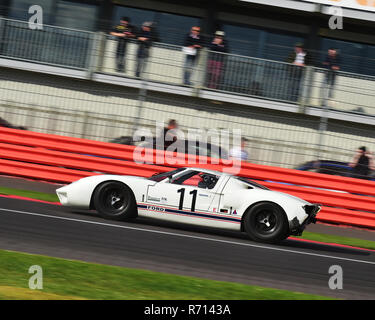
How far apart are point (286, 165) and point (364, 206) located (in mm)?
Answer: 1782

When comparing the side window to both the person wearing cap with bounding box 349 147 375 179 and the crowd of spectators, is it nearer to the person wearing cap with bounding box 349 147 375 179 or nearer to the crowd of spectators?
the person wearing cap with bounding box 349 147 375 179

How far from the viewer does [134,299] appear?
5461 millimetres

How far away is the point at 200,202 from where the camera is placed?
375 inches

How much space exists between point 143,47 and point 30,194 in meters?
4.52

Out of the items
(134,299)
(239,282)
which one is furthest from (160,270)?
(134,299)

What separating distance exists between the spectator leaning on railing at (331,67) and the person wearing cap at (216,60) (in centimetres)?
247

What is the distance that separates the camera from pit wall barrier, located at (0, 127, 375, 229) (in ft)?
42.0

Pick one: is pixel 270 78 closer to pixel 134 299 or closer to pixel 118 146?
pixel 118 146

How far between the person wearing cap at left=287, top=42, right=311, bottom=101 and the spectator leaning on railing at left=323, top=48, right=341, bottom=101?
535 mm

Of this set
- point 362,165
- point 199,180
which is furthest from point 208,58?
point 199,180

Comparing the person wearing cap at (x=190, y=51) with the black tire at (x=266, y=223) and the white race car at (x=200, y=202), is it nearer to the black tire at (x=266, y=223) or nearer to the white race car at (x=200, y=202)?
the white race car at (x=200, y=202)

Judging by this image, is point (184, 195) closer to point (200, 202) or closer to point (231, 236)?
point (200, 202)

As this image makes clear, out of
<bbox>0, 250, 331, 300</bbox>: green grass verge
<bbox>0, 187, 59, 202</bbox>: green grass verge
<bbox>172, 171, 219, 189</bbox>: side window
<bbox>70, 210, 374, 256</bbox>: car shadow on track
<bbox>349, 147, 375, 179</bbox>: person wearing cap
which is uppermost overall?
<bbox>349, 147, 375, 179</bbox>: person wearing cap

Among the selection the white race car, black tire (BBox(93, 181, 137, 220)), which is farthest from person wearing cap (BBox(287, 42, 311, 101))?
black tire (BBox(93, 181, 137, 220))
